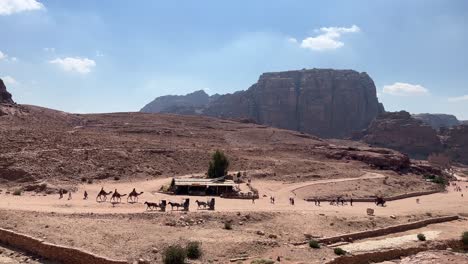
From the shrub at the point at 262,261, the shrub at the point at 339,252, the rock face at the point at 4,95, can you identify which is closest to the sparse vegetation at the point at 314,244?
the shrub at the point at 339,252

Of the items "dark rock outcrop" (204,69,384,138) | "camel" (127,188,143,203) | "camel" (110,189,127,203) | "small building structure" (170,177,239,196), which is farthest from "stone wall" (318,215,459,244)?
"dark rock outcrop" (204,69,384,138)

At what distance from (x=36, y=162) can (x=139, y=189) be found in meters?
11.4

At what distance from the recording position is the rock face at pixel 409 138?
141 metres

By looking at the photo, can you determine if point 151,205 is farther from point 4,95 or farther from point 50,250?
point 4,95

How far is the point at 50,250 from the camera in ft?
68.4

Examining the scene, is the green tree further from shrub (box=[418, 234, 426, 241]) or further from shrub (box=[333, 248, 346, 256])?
shrub (box=[333, 248, 346, 256])

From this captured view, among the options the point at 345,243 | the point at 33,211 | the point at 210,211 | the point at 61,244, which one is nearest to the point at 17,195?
the point at 33,211

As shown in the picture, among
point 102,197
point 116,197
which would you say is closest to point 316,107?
point 102,197

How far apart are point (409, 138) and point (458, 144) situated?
14683 mm

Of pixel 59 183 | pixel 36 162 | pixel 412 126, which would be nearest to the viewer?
pixel 59 183

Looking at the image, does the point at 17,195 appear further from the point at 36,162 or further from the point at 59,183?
the point at 36,162

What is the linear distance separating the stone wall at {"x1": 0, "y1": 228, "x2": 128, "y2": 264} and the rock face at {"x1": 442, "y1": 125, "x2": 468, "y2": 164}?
136270 mm

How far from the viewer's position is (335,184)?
205ft

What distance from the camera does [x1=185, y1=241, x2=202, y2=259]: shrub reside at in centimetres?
2270
